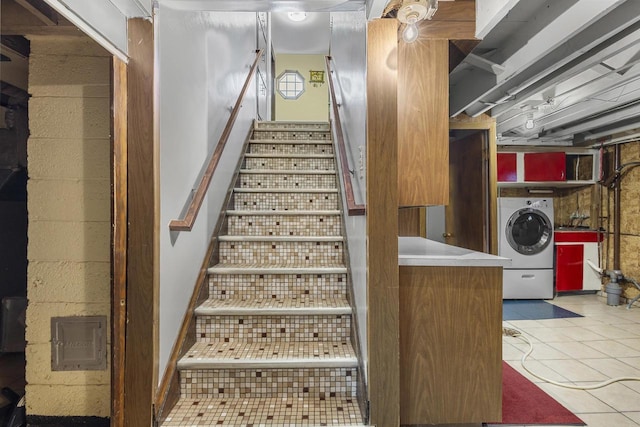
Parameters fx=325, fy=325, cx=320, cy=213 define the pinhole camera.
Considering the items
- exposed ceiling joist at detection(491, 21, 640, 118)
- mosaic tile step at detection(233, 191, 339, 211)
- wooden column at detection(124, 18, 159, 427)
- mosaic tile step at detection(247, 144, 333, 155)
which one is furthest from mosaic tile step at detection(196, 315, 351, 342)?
exposed ceiling joist at detection(491, 21, 640, 118)

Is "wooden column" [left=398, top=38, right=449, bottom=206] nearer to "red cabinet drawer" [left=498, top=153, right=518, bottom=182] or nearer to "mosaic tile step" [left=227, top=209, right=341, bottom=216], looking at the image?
"mosaic tile step" [left=227, top=209, right=341, bottom=216]

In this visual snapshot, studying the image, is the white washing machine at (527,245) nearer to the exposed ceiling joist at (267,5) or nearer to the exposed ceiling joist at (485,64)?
the exposed ceiling joist at (485,64)

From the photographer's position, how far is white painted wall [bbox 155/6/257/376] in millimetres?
1646

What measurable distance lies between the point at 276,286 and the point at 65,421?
1255mm

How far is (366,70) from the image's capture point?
1.57 m

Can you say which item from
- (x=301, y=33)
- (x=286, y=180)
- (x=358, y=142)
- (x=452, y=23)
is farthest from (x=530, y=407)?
(x=301, y=33)

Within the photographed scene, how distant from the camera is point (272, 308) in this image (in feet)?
6.46

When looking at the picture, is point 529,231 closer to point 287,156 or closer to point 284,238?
point 287,156

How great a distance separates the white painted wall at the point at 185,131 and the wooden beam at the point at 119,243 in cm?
16

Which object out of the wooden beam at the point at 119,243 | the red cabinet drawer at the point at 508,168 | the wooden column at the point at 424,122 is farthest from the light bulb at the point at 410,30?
the red cabinet drawer at the point at 508,168

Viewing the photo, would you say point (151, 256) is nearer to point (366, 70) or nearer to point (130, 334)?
point (130, 334)

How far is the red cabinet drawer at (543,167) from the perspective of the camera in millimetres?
4809

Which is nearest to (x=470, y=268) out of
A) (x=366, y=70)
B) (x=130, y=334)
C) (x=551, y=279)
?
(x=366, y=70)

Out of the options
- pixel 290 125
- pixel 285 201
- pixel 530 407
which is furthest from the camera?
pixel 290 125
